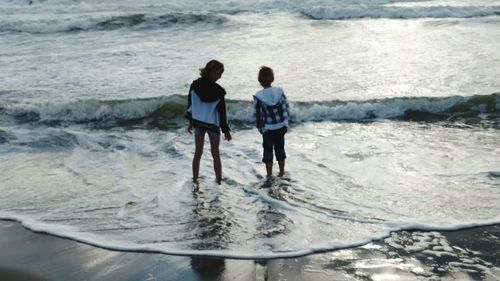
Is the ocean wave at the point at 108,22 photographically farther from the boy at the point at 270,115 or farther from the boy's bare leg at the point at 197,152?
the boy at the point at 270,115

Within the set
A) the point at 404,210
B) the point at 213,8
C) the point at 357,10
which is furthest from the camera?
the point at 213,8

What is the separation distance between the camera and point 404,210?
6387 mm

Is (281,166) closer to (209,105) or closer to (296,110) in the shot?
(209,105)

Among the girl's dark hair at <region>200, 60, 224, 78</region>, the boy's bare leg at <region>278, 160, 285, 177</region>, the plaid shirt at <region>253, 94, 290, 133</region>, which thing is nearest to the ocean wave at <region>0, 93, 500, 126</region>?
the boy's bare leg at <region>278, 160, 285, 177</region>

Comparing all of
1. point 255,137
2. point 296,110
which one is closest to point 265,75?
point 255,137

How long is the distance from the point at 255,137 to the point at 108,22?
17589 millimetres

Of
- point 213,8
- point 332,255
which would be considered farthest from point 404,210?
point 213,8

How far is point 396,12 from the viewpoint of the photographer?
2591 centimetres

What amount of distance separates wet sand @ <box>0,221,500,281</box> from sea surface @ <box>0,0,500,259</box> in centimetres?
19

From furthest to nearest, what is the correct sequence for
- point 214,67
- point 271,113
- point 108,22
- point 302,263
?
point 108,22 < point 271,113 < point 214,67 < point 302,263

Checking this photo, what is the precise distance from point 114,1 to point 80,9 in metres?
3.10

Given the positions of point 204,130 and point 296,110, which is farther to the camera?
point 296,110

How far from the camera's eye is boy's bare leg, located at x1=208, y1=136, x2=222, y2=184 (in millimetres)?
7324

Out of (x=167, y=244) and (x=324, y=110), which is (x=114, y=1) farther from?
(x=167, y=244)
